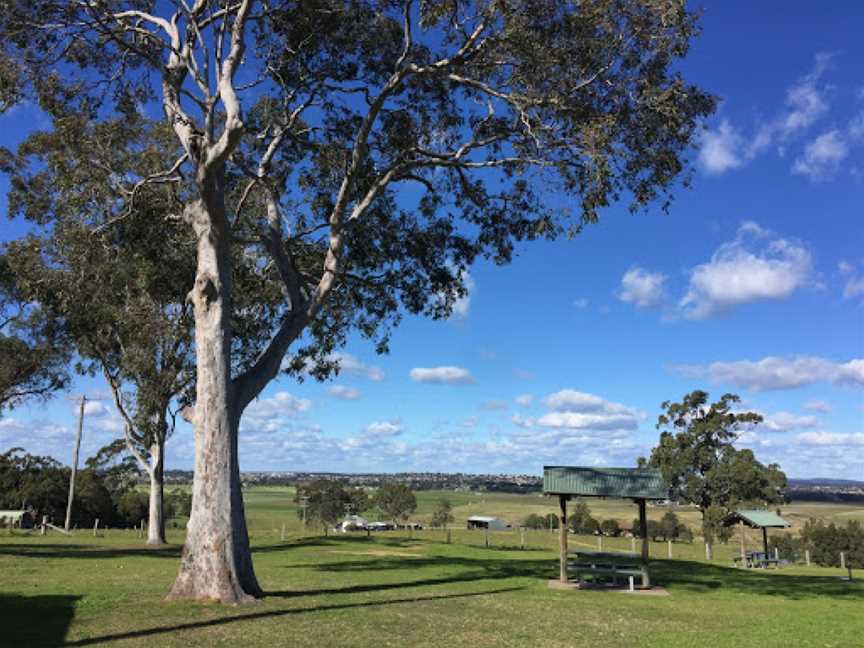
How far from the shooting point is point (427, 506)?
539 ft

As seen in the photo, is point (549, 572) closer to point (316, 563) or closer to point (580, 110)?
point (316, 563)

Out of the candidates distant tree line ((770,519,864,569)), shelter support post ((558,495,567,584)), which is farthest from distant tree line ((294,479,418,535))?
shelter support post ((558,495,567,584))

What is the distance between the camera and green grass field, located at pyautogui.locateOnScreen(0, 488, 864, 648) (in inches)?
434

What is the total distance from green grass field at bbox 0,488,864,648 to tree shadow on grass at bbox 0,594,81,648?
0.03 meters

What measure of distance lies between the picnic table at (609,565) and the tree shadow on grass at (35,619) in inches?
508

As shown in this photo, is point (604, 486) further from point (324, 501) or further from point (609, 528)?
point (609, 528)

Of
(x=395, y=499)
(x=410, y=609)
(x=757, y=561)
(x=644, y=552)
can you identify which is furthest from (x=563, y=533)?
(x=395, y=499)

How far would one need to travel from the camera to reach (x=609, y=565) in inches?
830

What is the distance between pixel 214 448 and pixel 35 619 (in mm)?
4427

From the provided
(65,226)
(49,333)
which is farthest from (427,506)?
(65,226)

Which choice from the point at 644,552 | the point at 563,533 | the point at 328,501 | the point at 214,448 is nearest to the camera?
the point at 214,448

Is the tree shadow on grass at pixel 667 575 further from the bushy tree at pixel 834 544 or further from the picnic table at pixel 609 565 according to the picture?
the bushy tree at pixel 834 544

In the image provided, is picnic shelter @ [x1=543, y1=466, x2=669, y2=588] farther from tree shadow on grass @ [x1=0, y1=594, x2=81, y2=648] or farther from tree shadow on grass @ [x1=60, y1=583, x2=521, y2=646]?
tree shadow on grass @ [x1=0, y1=594, x2=81, y2=648]

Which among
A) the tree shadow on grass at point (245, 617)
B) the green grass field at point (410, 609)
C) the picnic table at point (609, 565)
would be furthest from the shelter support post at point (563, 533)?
the tree shadow on grass at point (245, 617)
